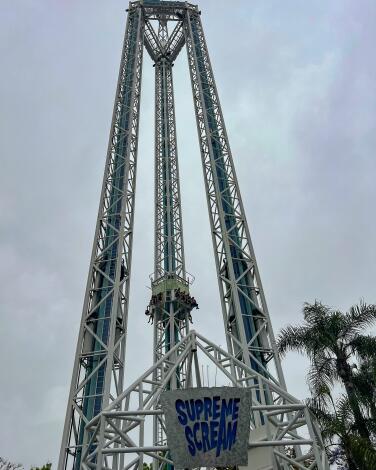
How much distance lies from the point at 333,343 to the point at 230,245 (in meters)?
11.1

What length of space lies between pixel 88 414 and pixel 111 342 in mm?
3524

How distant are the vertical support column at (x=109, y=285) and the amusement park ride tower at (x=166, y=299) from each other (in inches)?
2.6

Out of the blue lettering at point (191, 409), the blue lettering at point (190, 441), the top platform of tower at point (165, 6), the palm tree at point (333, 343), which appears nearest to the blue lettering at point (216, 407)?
the blue lettering at point (191, 409)

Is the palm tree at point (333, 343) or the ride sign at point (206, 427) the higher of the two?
the palm tree at point (333, 343)

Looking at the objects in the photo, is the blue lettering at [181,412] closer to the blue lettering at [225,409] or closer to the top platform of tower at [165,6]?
the blue lettering at [225,409]

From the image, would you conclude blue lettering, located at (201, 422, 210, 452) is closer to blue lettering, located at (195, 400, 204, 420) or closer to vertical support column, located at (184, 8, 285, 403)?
blue lettering, located at (195, 400, 204, 420)

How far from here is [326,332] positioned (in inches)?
768

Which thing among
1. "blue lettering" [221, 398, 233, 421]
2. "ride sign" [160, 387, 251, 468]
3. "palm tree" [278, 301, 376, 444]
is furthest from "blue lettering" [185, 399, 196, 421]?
"palm tree" [278, 301, 376, 444]

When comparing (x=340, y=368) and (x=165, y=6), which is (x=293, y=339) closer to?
(x=340, y=368)

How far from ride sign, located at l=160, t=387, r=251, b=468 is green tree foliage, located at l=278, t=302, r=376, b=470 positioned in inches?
144

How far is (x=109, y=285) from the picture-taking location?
27141mm

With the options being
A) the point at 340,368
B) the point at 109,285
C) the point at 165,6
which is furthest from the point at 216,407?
the point at 165,6

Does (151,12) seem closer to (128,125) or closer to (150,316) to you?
(128,125)

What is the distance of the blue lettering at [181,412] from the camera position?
14195 millimetres
